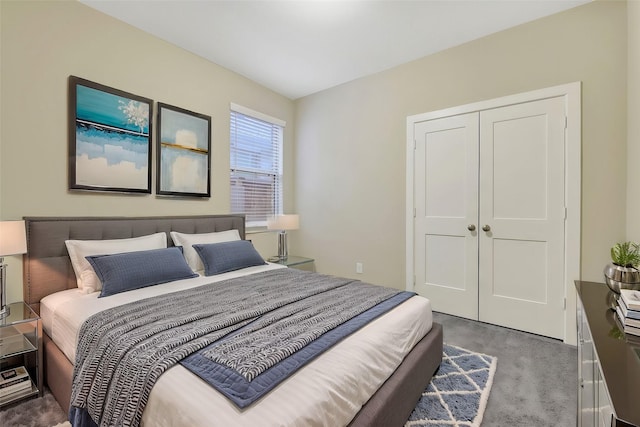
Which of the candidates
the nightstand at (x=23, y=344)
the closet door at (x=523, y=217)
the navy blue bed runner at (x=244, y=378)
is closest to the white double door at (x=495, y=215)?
the closet door at (x=523, y=217)

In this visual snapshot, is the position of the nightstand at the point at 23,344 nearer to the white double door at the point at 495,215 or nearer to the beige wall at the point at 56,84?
the beige wall at the point at 56,84

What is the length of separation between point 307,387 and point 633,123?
2.83 m

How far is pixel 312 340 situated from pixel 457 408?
3.42 ft

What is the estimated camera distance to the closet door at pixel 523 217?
100 inches

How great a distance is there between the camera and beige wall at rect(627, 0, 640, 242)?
6.55ft

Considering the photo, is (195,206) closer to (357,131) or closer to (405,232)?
(357,131)

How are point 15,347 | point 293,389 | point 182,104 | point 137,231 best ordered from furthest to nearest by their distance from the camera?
point 182,104 < point 137,231 < point 15,347 < point 293,389

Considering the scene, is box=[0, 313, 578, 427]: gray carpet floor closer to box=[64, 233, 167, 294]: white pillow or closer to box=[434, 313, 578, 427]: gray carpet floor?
box=[434, 313, 578, 427]: gray carpet floor

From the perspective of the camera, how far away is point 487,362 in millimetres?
2152

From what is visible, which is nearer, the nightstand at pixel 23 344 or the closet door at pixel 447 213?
the nightstand at pixel 23 344

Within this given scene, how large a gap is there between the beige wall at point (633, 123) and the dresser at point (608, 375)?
101 centimetres

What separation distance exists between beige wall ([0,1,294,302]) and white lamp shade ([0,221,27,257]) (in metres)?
0.31

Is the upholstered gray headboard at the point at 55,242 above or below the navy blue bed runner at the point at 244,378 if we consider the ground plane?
above

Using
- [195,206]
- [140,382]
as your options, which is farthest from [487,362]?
[195,206]
